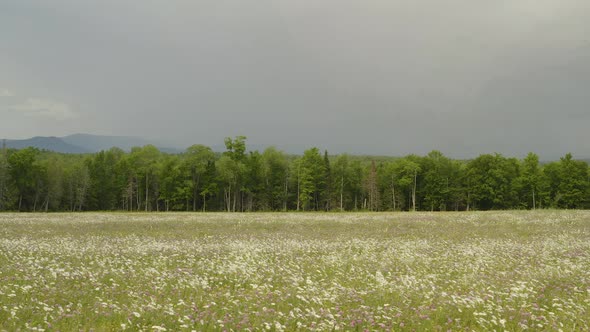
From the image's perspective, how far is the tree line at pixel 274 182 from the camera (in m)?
84.1

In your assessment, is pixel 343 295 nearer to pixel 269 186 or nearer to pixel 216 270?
Result: pixel 216 270

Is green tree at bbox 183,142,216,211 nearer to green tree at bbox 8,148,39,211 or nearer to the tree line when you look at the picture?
the tree line

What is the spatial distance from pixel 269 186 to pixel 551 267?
272 ft

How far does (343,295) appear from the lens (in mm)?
9500

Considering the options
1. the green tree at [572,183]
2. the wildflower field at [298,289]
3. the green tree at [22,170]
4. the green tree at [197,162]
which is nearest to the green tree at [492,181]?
the green tree at [572,183]

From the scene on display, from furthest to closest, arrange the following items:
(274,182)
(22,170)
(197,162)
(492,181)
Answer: (274,182) → (492,181) → (197,162) → (22,170)

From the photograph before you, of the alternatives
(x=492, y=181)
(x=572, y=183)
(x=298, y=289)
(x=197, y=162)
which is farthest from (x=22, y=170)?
(x=572, y=183)

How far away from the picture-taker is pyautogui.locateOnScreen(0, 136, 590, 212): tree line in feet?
276

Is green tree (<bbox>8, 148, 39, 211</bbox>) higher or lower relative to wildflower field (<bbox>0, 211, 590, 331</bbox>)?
higher

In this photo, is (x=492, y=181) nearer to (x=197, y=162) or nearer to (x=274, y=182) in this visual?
(x=274, y=182)

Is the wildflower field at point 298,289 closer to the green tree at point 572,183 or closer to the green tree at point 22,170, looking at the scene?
the green tree at point 22,170

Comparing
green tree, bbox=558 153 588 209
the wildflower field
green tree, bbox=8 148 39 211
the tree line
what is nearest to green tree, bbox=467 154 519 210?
A: the tree line

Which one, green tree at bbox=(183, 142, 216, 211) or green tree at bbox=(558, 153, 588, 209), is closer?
green tree at bbox=(558, 153, 588, 209)

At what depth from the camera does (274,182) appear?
94688 millimetres
